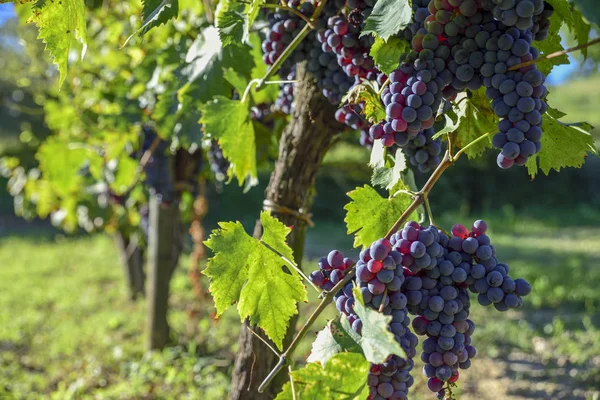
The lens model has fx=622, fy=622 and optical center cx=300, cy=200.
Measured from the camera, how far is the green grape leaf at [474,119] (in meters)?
1.27

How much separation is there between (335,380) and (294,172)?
3.32 feet

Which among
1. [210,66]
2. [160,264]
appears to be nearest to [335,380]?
[210,66]

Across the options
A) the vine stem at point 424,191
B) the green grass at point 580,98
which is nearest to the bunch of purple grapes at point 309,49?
the vine stem at point 424,191

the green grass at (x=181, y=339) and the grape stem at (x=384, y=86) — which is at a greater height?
the grape stem at (x=384, y=86)

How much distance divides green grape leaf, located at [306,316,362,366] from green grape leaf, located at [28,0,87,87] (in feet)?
2.29

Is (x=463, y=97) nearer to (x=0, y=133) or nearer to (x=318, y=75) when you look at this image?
(x=318, y=75)

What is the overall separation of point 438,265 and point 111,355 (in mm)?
3820

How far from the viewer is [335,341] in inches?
42.5

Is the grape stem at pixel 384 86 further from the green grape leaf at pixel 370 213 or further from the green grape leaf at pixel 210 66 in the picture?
the green grape leaf at pixel 210 66

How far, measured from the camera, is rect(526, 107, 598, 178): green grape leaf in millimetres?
1247

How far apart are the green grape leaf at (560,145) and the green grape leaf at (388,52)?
0.32m

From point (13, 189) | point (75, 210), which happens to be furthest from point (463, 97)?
point (13, 189)

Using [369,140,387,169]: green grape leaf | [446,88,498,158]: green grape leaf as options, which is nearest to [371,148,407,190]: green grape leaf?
[369,140,387,169]: green grape leaf

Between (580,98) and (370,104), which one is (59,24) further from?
(580,98)
